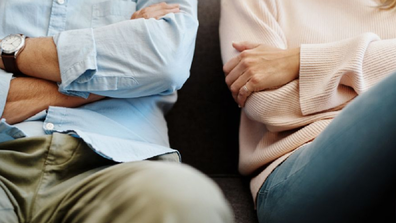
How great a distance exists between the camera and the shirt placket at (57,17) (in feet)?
3.24

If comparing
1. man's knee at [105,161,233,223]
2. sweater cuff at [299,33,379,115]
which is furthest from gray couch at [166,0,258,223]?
man's knee at [105,161,233,223]

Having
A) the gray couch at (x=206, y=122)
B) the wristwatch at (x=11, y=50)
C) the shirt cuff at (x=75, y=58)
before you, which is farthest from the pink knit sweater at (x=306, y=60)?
the wristwatch at (x=11, y=50)

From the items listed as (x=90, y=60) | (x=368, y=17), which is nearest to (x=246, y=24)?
(x=368, y=17)

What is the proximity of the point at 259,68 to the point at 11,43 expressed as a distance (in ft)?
1.72

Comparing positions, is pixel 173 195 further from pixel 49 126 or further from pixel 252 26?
pixel 252 26

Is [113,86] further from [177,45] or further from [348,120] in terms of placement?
[348,120]

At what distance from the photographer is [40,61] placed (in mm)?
894

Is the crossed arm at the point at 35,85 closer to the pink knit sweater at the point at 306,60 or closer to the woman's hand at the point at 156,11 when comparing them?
the woman's hand at the point at 156,11

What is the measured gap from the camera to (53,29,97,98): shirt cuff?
873 millimetres

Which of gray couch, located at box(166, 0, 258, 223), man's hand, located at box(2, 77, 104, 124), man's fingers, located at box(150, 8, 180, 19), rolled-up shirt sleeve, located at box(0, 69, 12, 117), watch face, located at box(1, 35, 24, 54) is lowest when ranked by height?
gray couch, located at box(166, 0, 258, 223)

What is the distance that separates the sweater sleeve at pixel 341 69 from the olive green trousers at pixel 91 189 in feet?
1.36

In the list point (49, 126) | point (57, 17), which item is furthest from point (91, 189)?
point (57, 17)

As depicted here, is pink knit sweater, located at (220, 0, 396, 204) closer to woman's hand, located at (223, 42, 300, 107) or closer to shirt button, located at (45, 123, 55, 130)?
woman's hand, located at (223, 42, 300, 107)

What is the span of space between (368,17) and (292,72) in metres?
0.27
